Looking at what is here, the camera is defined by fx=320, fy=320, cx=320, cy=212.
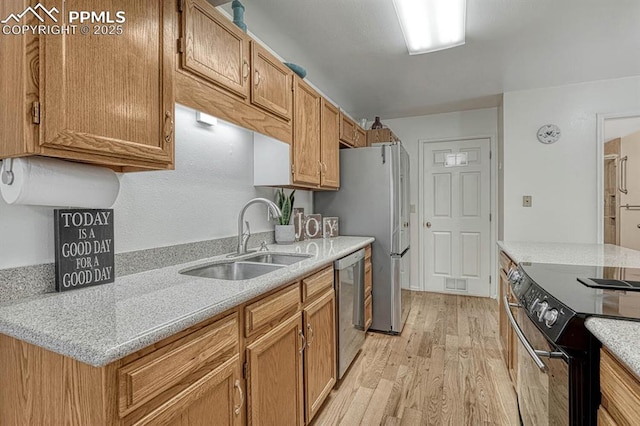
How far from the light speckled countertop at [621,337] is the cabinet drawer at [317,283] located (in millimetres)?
1036

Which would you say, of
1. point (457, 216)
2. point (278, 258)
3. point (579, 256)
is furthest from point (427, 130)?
point (278, 258)

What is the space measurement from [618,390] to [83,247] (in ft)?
5.22

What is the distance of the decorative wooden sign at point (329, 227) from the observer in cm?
280

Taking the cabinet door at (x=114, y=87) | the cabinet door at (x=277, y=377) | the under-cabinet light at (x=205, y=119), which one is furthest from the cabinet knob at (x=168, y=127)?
the cabinet door at (x=277, y=377)

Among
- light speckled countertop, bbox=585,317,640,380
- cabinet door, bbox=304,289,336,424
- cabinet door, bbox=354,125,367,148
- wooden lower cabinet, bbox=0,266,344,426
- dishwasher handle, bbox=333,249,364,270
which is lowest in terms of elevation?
cabinet door, bbox=304,289,336,424

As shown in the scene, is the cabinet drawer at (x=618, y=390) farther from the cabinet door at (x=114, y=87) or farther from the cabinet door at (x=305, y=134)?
the cabinet door at (x=305, y=134)

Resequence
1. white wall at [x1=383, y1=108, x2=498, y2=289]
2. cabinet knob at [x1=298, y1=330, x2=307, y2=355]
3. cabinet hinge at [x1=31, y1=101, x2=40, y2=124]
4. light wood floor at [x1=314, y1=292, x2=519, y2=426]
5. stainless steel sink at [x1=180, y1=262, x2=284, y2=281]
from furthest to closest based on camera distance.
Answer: white wall at [x1=383, y1=108, x2=498, y2=289] < light wood floor at [x1=314, y1=292, x2=519, y2=426] < stainless steel sink at [x1=180, y1=262, x2=284, y2=281] < cabinet knob at [x1=298, y1=330, x2=307, y2=355] < cabinet hinge at [x1=31, y1=101, x2=40, y2=124]

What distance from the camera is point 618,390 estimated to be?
712mm

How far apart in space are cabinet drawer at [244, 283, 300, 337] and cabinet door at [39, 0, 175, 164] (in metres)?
0.62

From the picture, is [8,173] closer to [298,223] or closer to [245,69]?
[245,69]

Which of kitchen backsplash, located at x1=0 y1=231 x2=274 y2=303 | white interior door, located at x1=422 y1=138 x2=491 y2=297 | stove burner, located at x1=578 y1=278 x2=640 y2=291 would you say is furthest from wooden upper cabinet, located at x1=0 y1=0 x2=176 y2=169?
white interior door, located at x1=422 y1=138 x2=491 y2=297

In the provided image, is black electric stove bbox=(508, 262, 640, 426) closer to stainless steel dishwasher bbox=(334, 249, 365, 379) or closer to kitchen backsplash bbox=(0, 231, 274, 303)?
stainless steel dishwasher bbox=(334, 249, 365, 379)

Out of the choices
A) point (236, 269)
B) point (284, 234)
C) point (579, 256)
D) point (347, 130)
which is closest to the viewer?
point (236, 269)

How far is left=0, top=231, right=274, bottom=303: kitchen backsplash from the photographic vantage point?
0.98 metres
